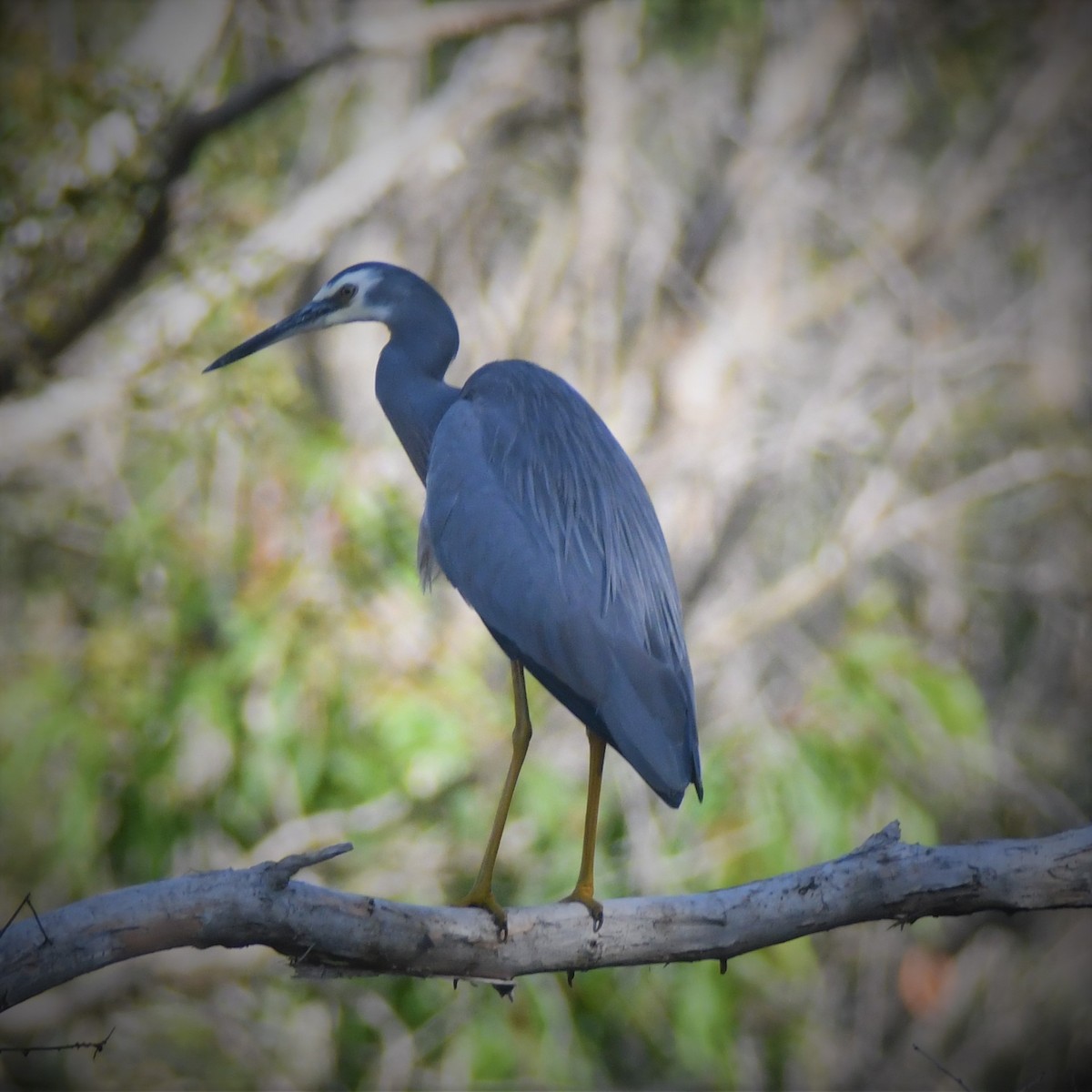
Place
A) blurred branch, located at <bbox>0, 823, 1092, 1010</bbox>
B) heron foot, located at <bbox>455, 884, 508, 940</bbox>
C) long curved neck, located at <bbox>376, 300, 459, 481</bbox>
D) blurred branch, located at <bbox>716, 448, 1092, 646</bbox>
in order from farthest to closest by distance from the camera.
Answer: blurred branch, located at <bbox>716, 448, 1092, 646</bbox> < long curved neck, located at <bbox>376, 300, 459, 481</bbox> < heron foot, located at <bbox>455, 884, 508, 940</bbox> < blurred branch, located at <bbox>0, 823, 1092, 1010</bbox>

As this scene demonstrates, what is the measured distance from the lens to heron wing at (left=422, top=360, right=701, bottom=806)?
8.05ft

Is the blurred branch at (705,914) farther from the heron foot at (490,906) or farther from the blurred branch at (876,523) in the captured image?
the blurred branch at (876,523)

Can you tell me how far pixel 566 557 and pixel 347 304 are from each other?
39.5 inches

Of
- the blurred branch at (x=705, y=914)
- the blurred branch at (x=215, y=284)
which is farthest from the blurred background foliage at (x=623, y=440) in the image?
the blurred branch at (x=705, y=914)

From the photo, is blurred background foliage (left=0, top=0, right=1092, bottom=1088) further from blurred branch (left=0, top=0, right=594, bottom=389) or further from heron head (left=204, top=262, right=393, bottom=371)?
heron head (left=204, top=262, right=393, bottom=371)

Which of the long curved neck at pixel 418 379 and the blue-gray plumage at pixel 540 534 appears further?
the long curved neck at pixel 418 379

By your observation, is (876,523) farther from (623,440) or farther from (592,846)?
(592,846)

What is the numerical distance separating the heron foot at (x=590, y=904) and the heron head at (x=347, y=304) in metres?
1.57

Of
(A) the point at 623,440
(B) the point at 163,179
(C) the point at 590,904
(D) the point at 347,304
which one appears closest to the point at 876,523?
(A) the point at 623,440

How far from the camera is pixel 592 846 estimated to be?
254 centimetres

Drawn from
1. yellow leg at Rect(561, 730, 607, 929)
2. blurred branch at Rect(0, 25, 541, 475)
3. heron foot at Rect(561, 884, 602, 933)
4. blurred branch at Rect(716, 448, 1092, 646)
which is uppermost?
blurred branch at Rect(0, 25, 541, 475)

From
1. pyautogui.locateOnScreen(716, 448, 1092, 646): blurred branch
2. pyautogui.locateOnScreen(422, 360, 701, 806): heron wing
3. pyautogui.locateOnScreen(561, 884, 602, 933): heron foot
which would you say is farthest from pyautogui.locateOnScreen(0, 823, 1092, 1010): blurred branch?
pyautogui.locateOnScreen(716, 448, 1092, 646): blurred branch

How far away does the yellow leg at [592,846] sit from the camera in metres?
2.20

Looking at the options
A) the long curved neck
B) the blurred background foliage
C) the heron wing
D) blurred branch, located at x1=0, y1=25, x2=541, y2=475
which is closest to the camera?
the heron wing
